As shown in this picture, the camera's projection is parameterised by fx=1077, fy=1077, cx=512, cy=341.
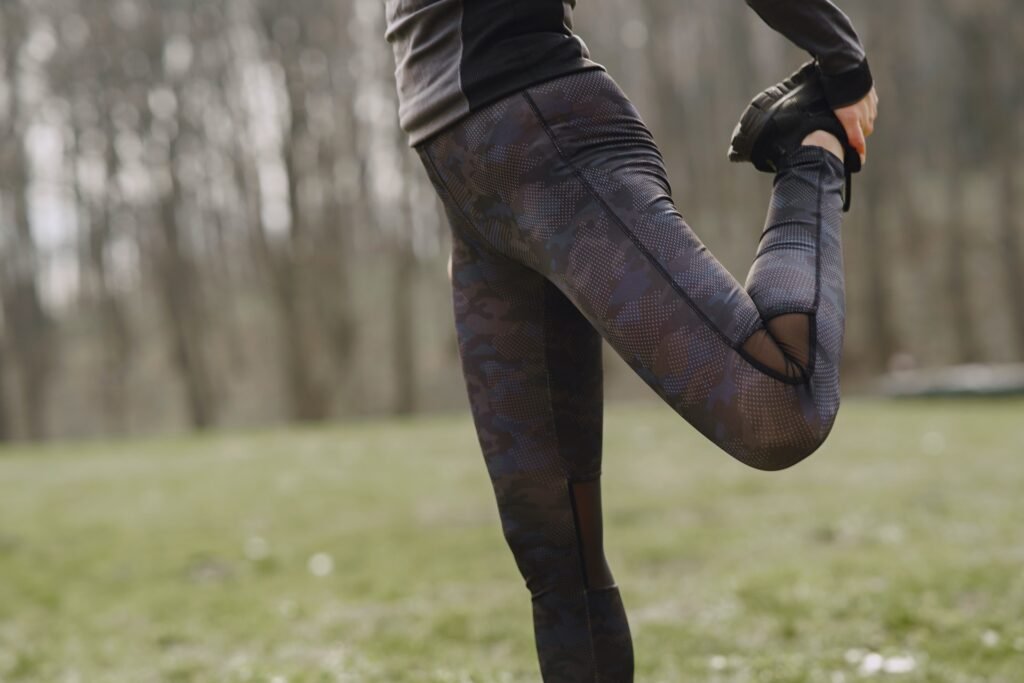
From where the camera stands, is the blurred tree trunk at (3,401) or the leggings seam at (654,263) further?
the blurred tree trunk at (3,401)

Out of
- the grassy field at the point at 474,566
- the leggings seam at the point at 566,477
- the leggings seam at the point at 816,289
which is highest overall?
the leggings seam at the point at 816,289

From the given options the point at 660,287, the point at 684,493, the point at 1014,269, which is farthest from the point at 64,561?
the point at 1014,269

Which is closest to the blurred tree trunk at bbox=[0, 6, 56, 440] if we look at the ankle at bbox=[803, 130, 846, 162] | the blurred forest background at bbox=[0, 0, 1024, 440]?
the blurred forest background at bbox=[0, 0, 1024, 440]

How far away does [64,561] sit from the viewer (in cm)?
630

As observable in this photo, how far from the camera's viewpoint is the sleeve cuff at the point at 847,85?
5.41 feet

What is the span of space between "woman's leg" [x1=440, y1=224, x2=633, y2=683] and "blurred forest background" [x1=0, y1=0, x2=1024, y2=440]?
17.9m

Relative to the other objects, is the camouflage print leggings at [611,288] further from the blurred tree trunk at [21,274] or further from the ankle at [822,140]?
the blurred tree trunk at [21,274]

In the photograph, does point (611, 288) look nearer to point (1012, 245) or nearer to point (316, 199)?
point (316, 199)

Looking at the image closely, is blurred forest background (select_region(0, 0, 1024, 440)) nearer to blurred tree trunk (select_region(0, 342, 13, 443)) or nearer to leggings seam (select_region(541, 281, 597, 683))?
blurred tree trunk (select_region(0, 342, 13, 443))

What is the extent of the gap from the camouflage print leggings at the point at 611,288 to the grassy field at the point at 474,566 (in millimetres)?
1604

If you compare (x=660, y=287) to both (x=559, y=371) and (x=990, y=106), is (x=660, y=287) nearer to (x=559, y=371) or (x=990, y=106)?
(x=559, y=371)

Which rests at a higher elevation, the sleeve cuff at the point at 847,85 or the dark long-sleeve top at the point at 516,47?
the dark long-sleeve top at the point at 516,47

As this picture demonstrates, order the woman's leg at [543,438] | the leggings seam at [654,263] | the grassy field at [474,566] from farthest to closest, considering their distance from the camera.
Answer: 1. the grassy field at [474,566]
2. the woman's leg at [543,438]
3. the leggings seam at [654,263]

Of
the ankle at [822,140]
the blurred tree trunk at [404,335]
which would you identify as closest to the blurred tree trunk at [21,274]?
the blurred tree trunk at [404,335]
